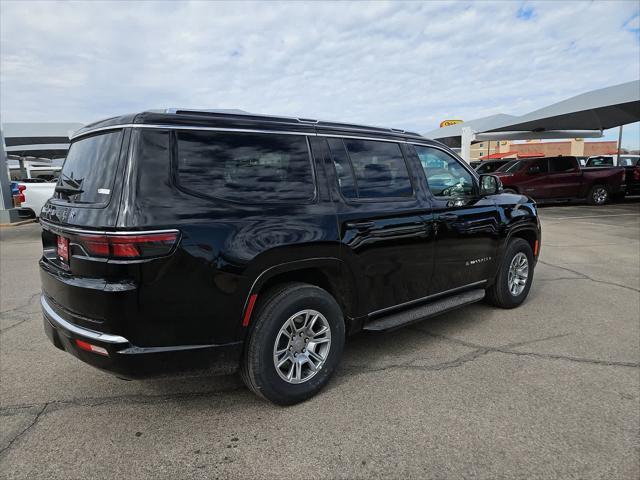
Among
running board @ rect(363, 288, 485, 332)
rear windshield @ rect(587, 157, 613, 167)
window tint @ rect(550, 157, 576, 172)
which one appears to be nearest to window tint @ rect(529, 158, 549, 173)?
window tint @ rect(550, 157, 576, 172)

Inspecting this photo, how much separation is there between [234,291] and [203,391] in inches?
41.5

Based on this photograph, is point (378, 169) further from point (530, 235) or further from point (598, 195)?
point (598, 195)

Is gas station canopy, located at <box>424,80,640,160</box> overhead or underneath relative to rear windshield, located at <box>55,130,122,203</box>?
overhead

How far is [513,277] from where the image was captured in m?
4.91

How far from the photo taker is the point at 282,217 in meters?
2.79

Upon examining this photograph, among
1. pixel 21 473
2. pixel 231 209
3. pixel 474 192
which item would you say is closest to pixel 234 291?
pixel 231 209

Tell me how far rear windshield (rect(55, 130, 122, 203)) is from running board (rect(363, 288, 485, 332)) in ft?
6.79

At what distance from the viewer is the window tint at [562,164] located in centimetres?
1614

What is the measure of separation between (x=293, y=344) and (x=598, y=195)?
18339mm

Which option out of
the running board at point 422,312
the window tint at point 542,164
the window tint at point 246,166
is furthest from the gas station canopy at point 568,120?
the window tint at point 246,166

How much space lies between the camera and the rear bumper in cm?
238

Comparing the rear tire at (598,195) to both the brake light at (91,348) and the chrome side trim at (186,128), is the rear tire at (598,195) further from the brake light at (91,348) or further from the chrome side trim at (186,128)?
the brake light at (91,348)

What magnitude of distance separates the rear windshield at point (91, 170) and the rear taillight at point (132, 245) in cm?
25

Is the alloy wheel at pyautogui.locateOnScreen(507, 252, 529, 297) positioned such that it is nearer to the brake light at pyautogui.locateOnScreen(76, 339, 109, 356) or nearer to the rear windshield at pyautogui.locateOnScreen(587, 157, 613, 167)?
the brake light at pyautogui.locateOnScreen(76, 339, 109, 356)
